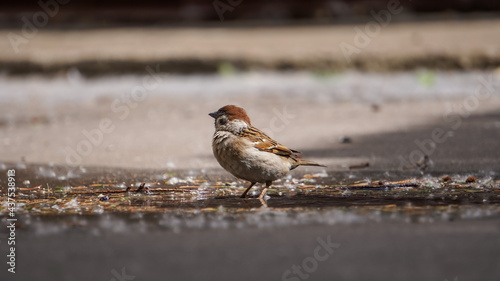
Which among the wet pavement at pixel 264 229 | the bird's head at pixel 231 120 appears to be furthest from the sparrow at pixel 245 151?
the wet pavement at pixel 264 229

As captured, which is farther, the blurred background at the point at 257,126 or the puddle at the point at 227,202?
the puddle at the point at 227,202

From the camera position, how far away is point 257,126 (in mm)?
9484

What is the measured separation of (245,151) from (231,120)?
308mm

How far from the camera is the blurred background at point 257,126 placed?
14.1 feet

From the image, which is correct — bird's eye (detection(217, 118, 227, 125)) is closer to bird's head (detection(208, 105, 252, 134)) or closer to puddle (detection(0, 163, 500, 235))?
bird's head (detection(208, 105, 252, 134))

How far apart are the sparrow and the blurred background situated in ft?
0.77

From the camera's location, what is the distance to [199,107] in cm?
1104

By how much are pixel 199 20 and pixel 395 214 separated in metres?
12.8

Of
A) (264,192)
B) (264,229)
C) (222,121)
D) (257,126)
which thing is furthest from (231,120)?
(257,126)

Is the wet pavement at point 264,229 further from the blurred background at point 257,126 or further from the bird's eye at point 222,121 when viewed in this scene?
the bird's eye at point 222,121

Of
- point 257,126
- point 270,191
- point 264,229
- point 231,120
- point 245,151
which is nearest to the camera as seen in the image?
point 264,229

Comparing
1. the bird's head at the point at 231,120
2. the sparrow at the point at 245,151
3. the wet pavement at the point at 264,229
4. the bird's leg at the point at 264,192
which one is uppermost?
the bird's head at the point at 231,120

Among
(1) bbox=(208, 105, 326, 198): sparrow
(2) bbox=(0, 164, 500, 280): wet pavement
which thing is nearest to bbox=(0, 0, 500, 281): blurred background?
(2) bbox=(0, 164, 500, 280): wet pavement

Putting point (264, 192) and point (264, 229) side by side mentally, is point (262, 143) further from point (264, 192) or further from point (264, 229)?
point (264, 229)
